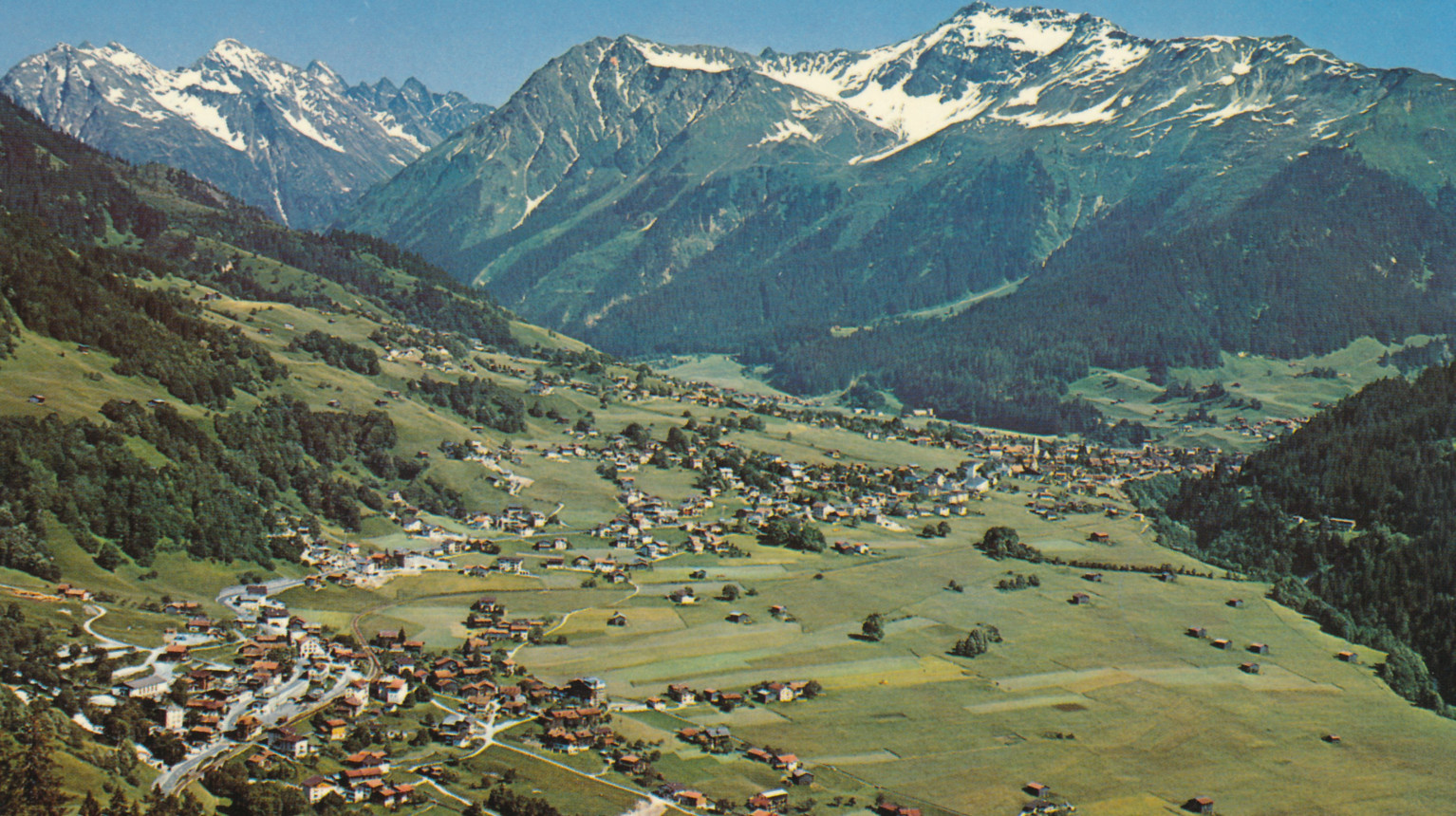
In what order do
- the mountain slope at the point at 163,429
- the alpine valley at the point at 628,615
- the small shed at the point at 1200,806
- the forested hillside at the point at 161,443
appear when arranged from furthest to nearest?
the mountain slope at the point at 163,429 < the forested hillside at the point at 161,443 < the small shed at the point at 1200,806 < the alpine valley at the point at 628,615

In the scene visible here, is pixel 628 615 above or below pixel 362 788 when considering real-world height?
above

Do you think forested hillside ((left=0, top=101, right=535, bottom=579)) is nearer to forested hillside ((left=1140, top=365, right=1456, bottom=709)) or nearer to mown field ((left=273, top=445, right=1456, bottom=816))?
mown field ((left=273, top=445, right=1456, bottom=816))

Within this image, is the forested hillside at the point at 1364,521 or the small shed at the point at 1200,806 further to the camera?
the forested hillside at the point at 1364,521

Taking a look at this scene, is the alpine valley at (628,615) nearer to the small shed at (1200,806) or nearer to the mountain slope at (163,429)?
the mountain slope at (163,429)

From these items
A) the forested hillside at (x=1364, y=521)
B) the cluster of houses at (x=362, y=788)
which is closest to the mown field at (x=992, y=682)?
the forested hillside at (x=1364, y=521)

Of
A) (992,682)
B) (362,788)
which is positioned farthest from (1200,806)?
(362,788)

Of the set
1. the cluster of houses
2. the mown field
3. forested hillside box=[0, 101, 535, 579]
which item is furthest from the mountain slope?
the cluster of houses

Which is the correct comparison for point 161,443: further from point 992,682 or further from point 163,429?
point 992,682

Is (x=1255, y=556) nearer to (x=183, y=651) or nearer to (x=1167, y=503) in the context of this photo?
(x=1167, y=503)

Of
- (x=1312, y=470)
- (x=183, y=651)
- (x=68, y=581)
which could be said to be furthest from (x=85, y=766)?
(x=1312, y=470)
